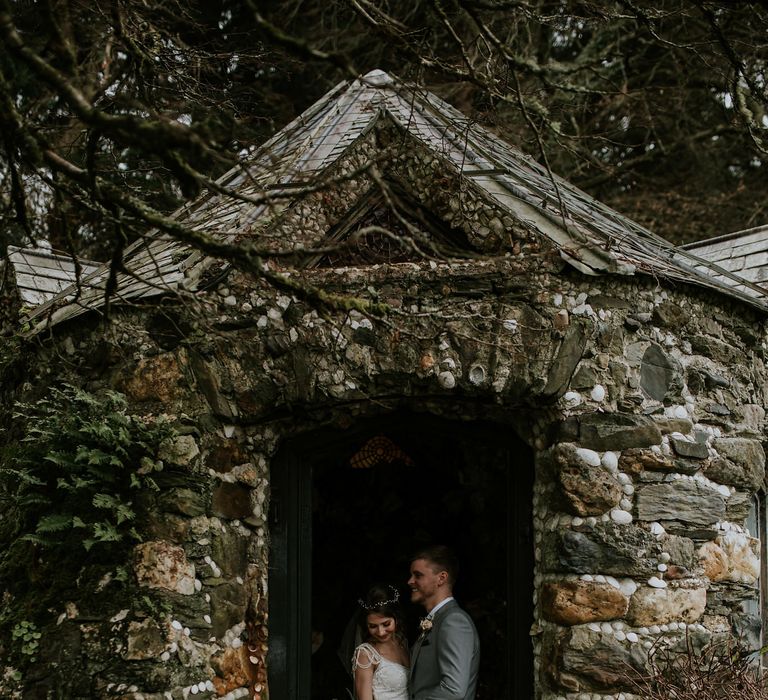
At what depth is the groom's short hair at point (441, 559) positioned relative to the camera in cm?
594

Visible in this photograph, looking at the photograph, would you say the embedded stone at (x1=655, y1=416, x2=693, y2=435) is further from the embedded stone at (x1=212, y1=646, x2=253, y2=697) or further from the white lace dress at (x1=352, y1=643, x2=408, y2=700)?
the embedded stone at (x1=212, y1=646, x2=253, y2=697)

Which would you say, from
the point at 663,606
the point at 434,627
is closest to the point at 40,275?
the point at 434,627

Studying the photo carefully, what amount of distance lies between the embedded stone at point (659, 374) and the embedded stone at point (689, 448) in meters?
0.25

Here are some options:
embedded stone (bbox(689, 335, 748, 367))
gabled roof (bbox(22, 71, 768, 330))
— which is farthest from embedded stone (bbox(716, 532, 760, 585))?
gabled roof (bbox(22, 71, 768, 330))

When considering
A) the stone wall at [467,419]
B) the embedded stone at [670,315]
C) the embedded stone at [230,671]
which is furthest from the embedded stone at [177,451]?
the embedded stone at [670,315]

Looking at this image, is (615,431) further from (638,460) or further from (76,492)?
(76,492)

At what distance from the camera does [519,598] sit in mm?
5559

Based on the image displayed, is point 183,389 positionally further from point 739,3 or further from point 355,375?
point 739,3

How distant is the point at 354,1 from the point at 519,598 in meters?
3.28

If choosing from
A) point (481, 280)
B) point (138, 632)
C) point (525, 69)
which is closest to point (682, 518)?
point (481, 280)

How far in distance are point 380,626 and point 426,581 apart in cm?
62

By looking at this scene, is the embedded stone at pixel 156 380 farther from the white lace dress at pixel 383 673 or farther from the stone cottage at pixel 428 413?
the white lace dress at pixel 383 673

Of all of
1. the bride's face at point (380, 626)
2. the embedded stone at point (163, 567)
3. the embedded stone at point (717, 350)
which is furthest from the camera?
the bride's face at point (380, 626)

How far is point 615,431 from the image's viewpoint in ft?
17.3
